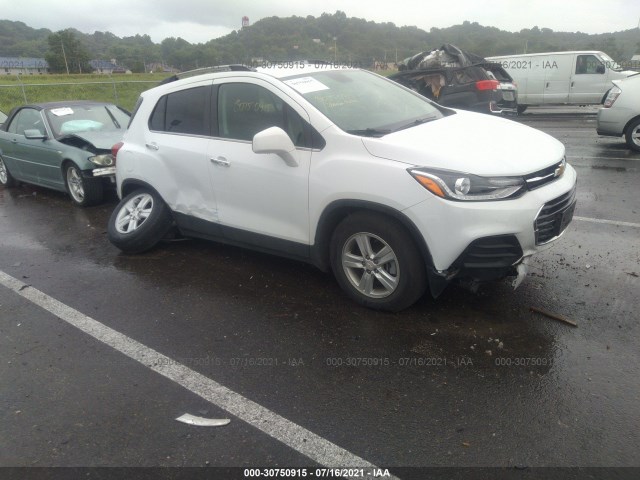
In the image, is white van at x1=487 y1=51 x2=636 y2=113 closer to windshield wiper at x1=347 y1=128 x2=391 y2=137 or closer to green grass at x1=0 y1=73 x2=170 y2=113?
windshield wiper at x1=347 y1=128 x2=391 y2=137

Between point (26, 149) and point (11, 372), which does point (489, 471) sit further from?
point (26, 149)

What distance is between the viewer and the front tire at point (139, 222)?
5.01m

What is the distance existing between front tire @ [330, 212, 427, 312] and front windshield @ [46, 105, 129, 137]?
5.86 m

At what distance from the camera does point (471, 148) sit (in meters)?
3.36

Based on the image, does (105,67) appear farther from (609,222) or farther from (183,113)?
(609,222)

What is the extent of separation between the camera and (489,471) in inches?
89.7

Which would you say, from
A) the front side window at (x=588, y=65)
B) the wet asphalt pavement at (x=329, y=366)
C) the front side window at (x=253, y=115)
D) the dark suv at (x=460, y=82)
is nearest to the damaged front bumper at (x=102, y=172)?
the wet asphalt pavement at (x=329, y=366)

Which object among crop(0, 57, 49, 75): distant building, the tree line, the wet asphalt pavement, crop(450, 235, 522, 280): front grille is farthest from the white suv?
crop(0, 57, 49, 75): distant building

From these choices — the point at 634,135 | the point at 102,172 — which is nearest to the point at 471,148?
the point at 102,172

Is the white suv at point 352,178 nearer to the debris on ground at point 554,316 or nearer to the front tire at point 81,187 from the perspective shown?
the debris on ground at point 554,316

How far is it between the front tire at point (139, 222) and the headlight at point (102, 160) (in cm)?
→ 198

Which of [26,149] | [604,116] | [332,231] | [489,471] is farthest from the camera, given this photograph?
[604,116]

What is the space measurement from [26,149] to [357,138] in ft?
22.4

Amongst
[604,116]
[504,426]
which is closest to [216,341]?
[504,426]
